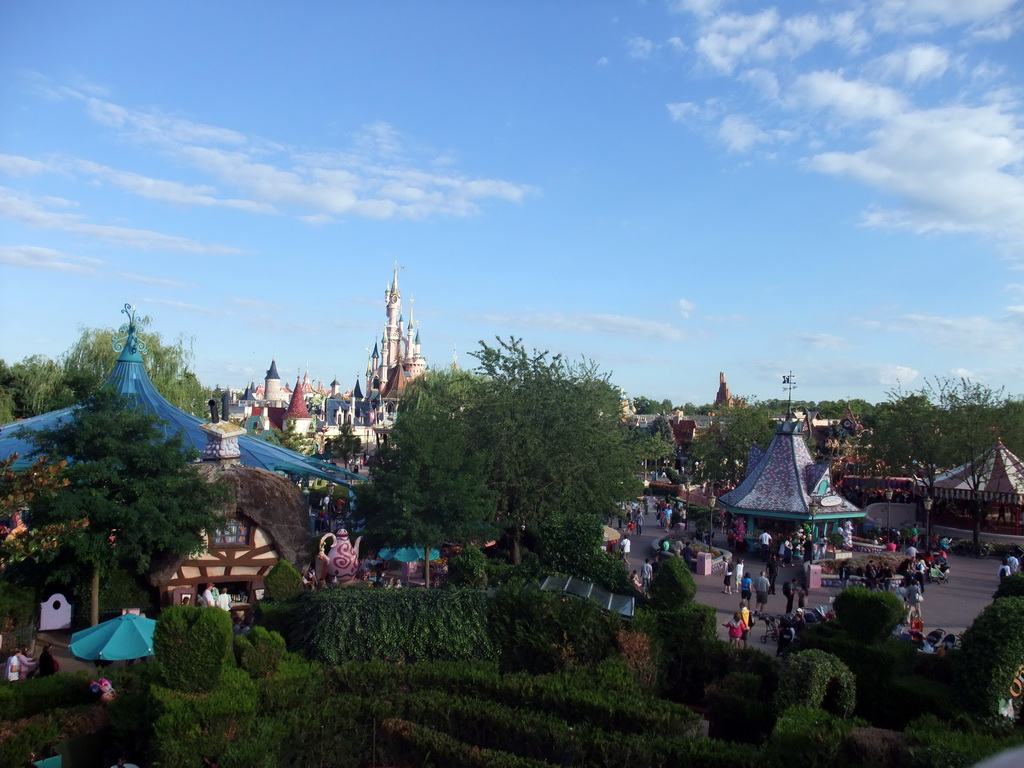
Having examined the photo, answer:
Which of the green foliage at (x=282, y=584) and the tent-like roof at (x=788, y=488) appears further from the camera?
the tent-like roof at (x=788, y=488)

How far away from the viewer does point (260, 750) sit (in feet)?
28.0

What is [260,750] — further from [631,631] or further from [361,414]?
[361,414]

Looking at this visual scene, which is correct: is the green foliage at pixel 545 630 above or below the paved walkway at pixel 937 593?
above

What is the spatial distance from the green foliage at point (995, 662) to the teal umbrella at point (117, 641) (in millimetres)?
11343

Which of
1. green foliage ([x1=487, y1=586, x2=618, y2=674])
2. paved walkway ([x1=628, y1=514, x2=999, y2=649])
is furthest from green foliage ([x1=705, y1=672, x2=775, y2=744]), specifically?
paved walkway ([x1=628, y1=514, x2=999, y2=649])

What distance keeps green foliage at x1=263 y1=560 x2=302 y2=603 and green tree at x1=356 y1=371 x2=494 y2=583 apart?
4929 millimetres

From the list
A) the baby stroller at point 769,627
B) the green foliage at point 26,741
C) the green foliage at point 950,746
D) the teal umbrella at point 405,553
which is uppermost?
the green foliage at point 950,746

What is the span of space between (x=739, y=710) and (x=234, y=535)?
11.8m

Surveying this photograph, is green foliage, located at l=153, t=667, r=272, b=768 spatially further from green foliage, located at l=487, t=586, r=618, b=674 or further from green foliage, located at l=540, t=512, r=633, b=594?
green foliage, located at l=540, t=512, r=633, b=594

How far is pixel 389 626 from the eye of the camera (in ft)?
40.8

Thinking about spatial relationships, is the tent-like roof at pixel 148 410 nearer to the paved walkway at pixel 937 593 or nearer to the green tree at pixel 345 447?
the paved walkway at pixel 937 593

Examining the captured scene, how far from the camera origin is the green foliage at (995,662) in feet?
29.7

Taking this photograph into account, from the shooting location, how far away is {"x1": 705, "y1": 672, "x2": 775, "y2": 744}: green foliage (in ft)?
33.6

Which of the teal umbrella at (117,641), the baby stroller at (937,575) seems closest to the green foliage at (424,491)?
the teal umbrella at (117,641)
